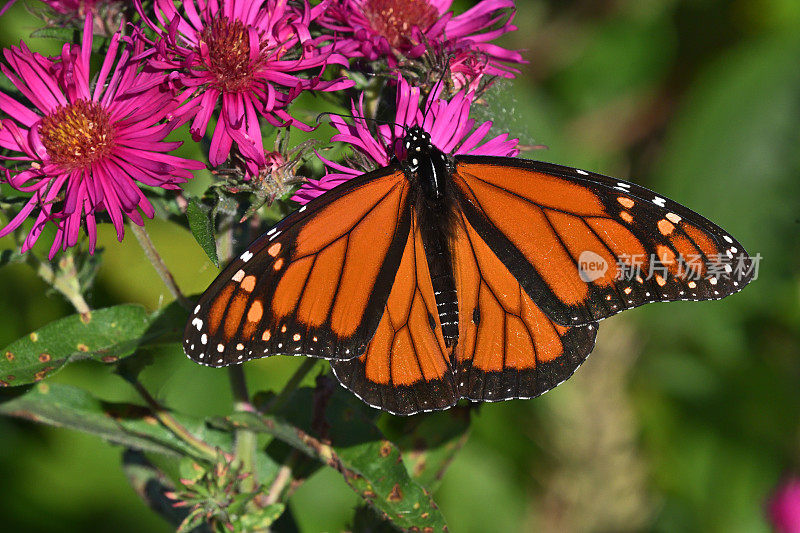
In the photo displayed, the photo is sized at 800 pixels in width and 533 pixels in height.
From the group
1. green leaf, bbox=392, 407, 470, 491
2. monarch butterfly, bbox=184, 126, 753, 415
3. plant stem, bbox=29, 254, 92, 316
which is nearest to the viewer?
monarch butterfly, bbox=184, 126, 753, 415

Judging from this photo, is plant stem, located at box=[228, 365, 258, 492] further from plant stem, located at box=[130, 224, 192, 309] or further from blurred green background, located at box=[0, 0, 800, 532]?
blurred green background, located at box=[0, 0, 800, 532]

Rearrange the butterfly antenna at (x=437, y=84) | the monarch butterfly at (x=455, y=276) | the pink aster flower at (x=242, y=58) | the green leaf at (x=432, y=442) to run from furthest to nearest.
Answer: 1. the green leaf at (x=432, y=442)
2. the butterfly antenna at (x=437, y=84)
3. the pink aster flower at (x=242, y=58)
4. the monarch butterfly at (x=455, y=276)

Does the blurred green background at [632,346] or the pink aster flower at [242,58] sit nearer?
the pink aster flower at [242,58]

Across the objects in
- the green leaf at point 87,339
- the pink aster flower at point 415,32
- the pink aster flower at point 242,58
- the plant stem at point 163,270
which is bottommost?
the green leaf at point 87,339

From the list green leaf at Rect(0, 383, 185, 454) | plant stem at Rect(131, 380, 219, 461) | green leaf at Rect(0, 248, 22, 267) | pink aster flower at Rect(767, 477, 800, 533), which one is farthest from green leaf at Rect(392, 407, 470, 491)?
pink aster flower at Rect(767, 477, 800, 533)

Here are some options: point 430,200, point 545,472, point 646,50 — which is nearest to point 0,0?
point 430,200

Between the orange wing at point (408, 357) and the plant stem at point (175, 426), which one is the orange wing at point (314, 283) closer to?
the orange wing at point (408, 357)

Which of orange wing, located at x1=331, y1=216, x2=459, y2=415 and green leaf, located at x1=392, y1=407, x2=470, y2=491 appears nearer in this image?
orange wing, located at x1=331, y1=216, x2=459, y2=415

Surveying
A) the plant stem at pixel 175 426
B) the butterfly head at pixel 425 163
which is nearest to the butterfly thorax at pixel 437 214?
the butterfly head at pixel 425 163

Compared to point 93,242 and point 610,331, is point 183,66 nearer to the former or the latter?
point 93,242
